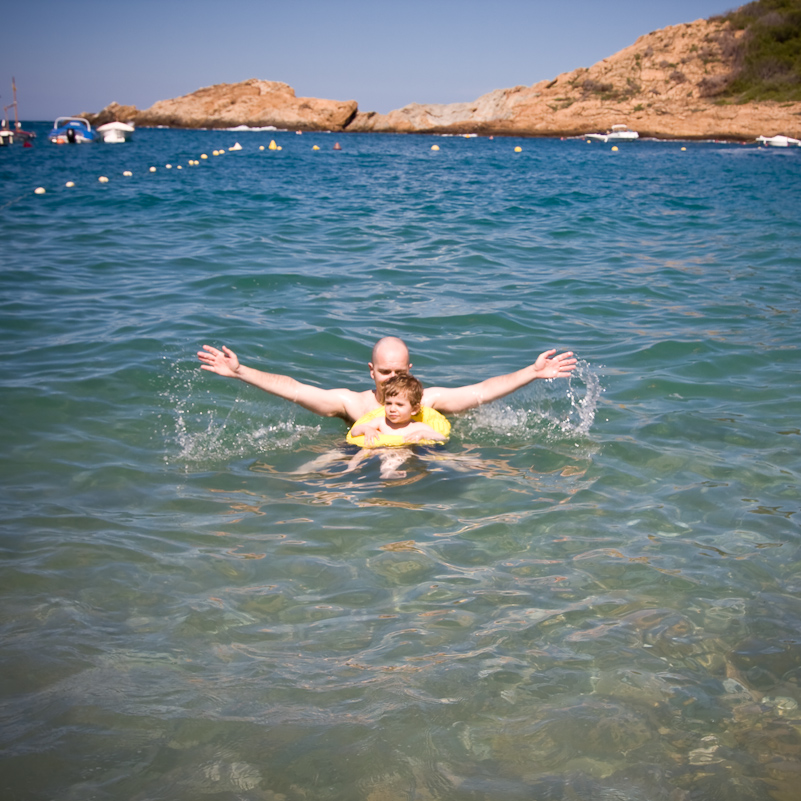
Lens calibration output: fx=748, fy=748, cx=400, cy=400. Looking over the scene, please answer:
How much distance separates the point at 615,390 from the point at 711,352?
152cm

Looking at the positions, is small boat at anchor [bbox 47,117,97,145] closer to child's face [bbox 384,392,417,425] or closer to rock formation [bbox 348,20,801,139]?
child's face [bbox 384,392,417,425]

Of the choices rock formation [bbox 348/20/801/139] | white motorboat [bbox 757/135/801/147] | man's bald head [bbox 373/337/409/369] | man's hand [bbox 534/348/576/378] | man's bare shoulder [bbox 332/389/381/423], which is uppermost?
rock formation [bbox 348/20/801/139]

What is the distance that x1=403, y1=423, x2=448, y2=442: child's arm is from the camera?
532cm

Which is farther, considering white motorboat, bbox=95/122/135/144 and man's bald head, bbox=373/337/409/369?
white motorboat, bbox=95/122/135/144

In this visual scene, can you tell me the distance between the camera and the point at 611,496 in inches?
190

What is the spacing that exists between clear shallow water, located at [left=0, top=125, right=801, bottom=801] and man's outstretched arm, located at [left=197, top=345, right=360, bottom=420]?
292 mm

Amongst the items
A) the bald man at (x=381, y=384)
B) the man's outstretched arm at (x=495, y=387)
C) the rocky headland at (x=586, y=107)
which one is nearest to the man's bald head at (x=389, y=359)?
the bald man at (x=381, y=384)

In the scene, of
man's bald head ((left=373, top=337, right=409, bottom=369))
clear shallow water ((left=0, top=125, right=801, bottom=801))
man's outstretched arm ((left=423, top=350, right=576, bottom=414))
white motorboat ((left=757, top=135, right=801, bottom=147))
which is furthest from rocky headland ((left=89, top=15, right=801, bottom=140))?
man's bald head ((left=373, top=337, right=409, bottom=369))

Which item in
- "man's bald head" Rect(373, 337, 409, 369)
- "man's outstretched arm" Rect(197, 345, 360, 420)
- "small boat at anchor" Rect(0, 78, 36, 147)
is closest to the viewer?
"man's outstretched arm" Rect(197, 345, 360, 420)

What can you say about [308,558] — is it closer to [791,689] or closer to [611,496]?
[611,496]

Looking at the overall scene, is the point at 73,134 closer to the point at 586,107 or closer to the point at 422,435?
the point at 422,435

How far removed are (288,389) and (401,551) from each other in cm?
182

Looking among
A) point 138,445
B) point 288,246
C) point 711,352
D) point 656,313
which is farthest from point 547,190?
point 138,445

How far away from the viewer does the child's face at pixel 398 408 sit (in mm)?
5184
